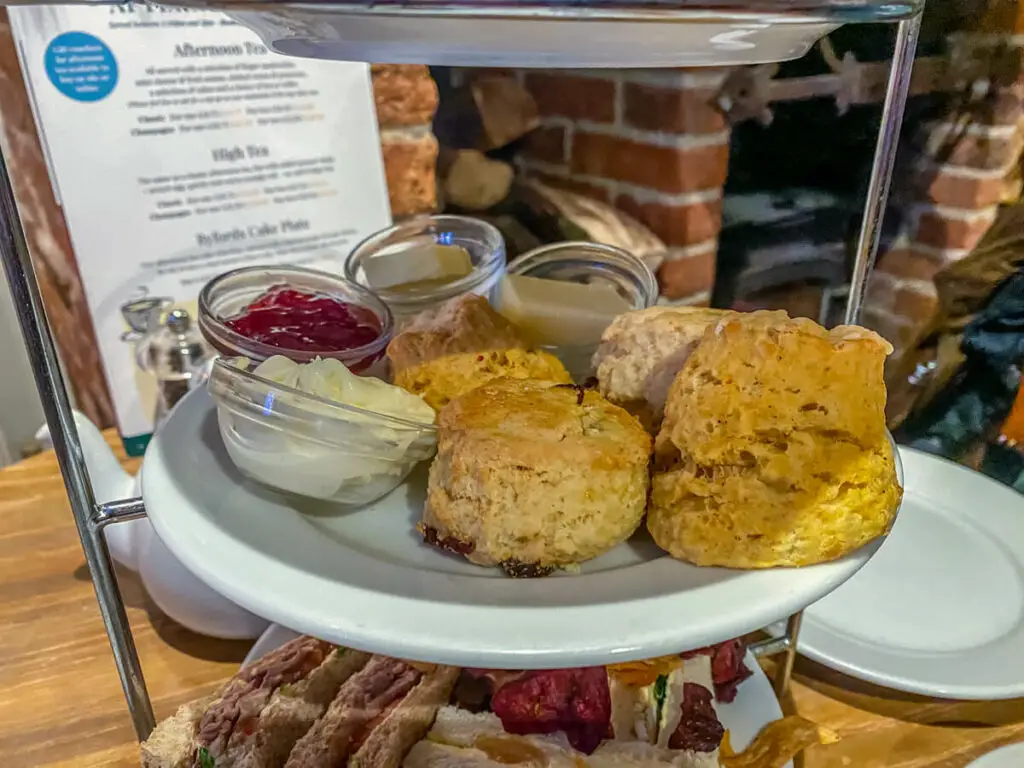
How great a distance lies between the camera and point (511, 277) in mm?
703

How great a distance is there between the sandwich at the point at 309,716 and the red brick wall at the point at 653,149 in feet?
3.57

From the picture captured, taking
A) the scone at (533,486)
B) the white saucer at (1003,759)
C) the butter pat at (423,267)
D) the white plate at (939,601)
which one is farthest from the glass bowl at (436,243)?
the white saucer at (1003,759)

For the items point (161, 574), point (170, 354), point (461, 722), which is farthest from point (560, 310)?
point (170, 354)

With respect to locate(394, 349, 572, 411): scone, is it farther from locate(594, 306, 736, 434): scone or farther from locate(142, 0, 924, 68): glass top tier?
locate(142, 0, 924, 68): glass top tier

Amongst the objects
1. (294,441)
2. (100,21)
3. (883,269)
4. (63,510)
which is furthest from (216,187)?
(883,269)

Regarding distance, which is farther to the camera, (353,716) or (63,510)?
(63,510)

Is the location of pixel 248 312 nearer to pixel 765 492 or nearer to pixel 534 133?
pixel 765 492

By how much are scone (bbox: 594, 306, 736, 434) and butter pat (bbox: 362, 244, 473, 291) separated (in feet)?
0.72

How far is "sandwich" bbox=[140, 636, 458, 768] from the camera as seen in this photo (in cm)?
61

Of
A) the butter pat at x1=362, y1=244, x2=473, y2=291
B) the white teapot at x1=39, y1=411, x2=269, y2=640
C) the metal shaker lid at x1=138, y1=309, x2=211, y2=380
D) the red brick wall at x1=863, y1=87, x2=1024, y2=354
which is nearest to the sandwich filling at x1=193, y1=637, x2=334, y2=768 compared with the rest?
the white teapot at x1=39, y1=411, x2=269, y2=640

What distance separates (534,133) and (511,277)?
112 cm

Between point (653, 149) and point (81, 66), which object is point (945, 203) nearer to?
point (653, 149)

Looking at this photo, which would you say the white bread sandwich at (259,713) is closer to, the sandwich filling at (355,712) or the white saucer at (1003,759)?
the sandwich filling at (355,712)

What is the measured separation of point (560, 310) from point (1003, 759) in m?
0.56
